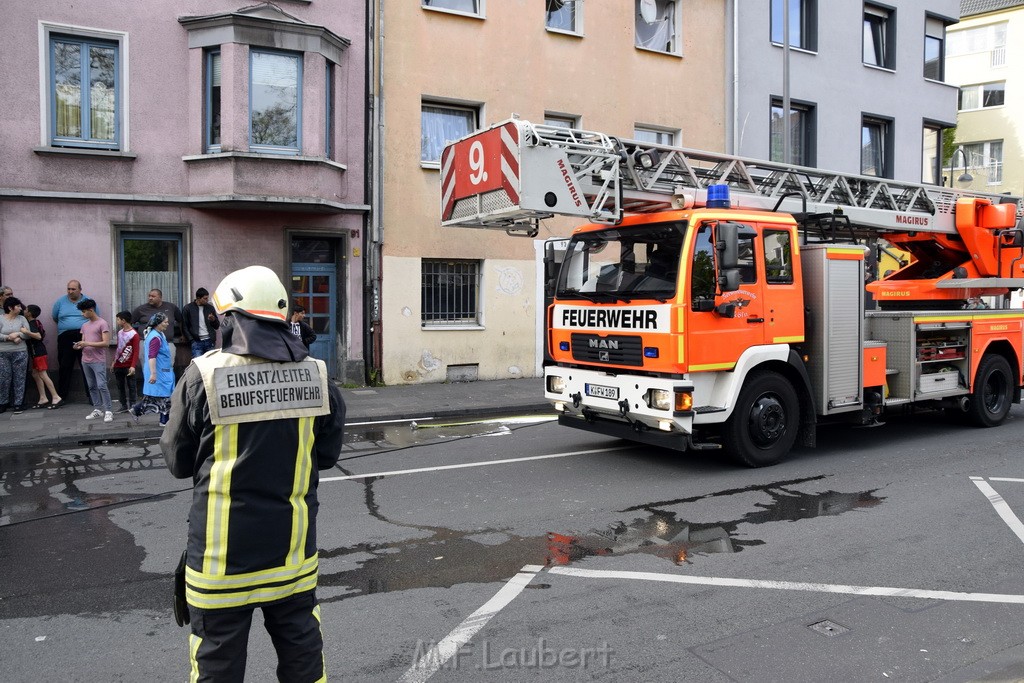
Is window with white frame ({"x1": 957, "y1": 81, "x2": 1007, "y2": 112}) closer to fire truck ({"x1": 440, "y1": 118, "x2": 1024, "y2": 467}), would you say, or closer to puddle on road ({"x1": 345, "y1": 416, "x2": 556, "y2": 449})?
fire truck ({"x1": 440, "y1": 118, "x2": 1024, "y2": 467})

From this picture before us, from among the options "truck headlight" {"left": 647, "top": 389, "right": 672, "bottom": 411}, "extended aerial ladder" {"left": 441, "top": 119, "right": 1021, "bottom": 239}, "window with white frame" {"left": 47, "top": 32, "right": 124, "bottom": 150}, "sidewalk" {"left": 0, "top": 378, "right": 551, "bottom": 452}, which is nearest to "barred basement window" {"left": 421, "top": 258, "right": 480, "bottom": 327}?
"sidewalk" {"left": 0, "top": 378, "right": 551, "bottom": 452}

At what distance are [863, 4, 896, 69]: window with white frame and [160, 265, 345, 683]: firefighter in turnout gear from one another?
23024mm

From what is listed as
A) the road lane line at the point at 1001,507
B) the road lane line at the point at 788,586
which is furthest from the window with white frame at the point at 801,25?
the road lane line at the point at 788,586

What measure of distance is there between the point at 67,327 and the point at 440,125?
7.61 m

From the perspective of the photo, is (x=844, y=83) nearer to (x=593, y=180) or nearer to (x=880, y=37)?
(x=880, y=37)

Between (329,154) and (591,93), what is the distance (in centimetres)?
593

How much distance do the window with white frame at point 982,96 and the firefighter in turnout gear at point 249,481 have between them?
42.3 metres

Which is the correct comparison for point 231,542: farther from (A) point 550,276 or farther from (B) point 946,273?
(B) point 946,273

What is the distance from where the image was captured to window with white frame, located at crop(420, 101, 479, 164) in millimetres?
16078

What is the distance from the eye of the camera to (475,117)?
16656 mm

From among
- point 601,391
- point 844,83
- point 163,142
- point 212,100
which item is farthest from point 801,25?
point 601,391

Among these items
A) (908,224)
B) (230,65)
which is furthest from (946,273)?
(230,65)

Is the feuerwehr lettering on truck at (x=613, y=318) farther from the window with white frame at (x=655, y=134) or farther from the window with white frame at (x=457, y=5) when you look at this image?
the window with white frame at (x=655, y=134)

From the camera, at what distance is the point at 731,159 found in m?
8.89
